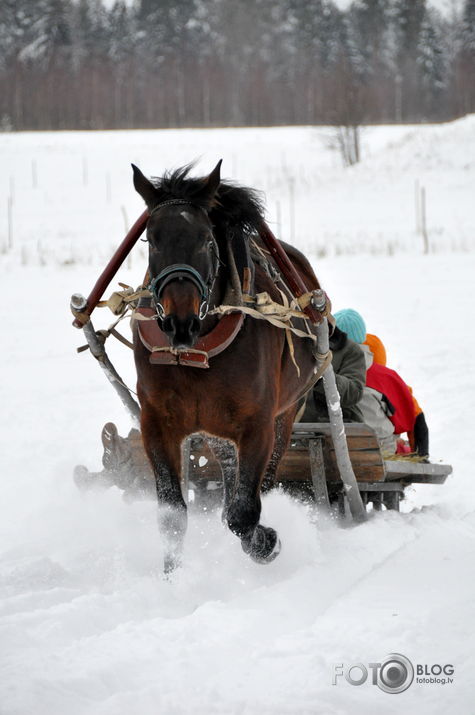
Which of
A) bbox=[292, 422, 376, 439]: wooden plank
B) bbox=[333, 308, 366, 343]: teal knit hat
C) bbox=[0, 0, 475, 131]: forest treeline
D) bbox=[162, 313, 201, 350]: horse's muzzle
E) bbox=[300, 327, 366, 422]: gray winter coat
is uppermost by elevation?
bbox=[0, 0, 475, 131]: forest treeline

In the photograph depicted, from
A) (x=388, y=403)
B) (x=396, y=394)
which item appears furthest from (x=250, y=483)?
(x=396, y=394)

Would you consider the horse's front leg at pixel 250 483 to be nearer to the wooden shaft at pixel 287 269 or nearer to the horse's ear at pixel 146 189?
the wooden shaft at pixel 287 269

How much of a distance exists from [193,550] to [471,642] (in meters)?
1.61

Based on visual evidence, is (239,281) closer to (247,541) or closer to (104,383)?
(247,541)

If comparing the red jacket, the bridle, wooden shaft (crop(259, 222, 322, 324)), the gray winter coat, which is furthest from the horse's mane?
the red jacket

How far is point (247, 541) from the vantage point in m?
3.94

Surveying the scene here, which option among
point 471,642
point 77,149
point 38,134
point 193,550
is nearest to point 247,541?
point 193,550

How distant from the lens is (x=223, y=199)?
3.86 metres

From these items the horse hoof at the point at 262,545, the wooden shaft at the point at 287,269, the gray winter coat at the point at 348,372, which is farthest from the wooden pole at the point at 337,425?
the horse hoof at the point at 262,545

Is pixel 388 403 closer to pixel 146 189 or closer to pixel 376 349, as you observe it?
pixel 376 349

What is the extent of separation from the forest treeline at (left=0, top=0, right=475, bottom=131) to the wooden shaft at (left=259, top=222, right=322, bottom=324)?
45.5 meters

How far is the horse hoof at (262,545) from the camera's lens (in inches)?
156

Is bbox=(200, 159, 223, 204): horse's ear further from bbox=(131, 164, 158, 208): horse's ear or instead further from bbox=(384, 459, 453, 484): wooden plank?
bbox=(384, 459, 453, 484): wooden plank
